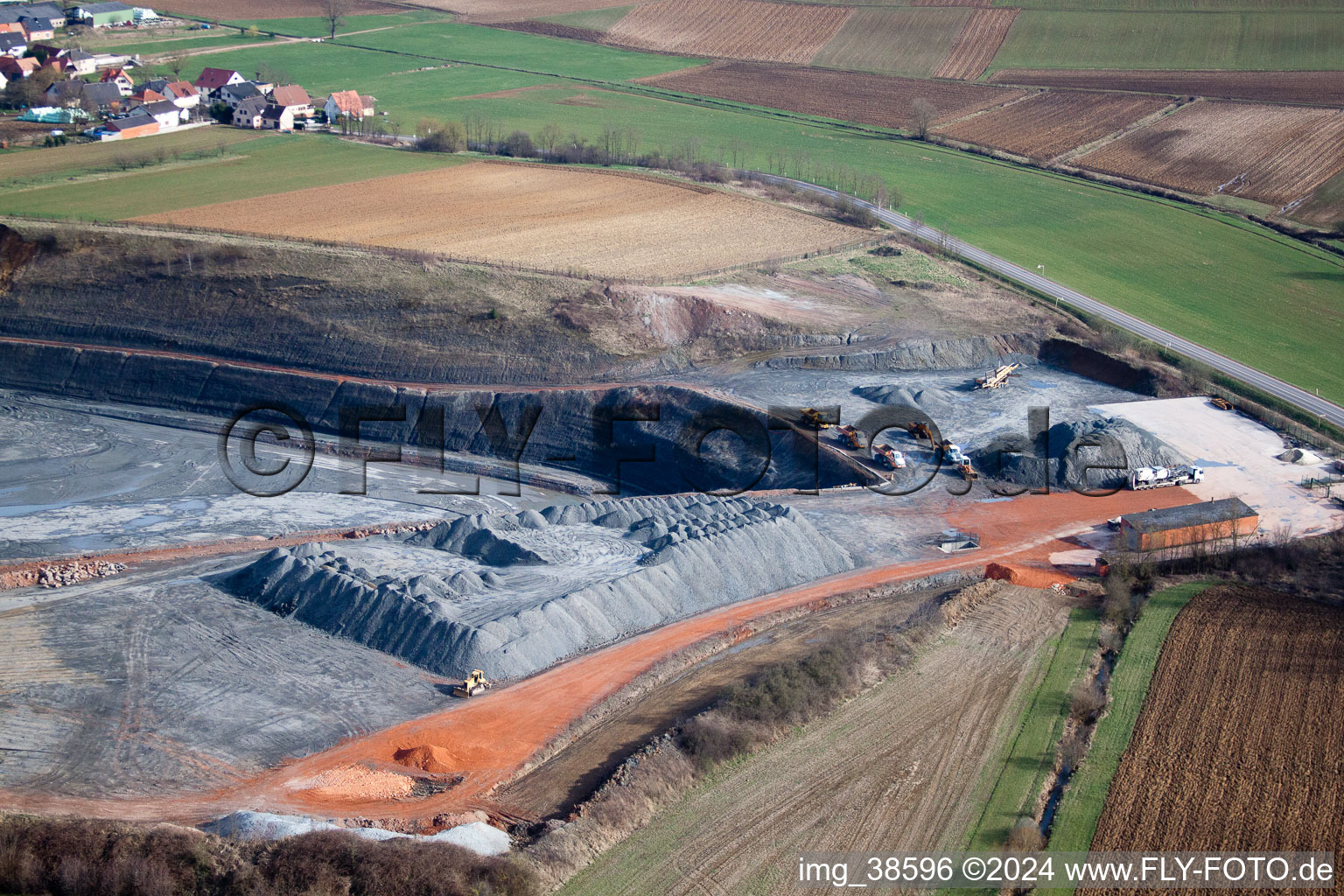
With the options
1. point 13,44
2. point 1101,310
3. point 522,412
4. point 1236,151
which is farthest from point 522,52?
point 522,412

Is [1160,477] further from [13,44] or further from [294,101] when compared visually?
[13,44]

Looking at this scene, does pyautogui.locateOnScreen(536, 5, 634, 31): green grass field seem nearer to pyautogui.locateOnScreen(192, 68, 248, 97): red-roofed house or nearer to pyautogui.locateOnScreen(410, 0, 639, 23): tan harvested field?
pyautogui.locateOnScreen(410, 0, 639, 23): tan harvested field

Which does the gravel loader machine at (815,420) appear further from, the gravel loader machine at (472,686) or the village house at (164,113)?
the village house at (164,113)

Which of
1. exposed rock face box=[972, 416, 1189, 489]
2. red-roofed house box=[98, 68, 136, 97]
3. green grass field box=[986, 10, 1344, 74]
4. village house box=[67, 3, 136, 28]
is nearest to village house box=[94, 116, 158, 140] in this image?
red-roofed house box=[98, 68, 136, 97]

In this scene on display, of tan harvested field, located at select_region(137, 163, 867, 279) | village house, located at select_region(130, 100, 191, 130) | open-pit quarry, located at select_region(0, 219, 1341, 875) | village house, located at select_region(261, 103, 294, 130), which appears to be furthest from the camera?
village house, located at select_region(261, 103, 294, 130)

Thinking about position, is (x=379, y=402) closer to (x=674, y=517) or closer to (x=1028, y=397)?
(x=674, y=517)

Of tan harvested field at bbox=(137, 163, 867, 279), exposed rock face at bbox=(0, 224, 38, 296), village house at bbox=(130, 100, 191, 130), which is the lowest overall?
exposed rock face at bbox=(0, 224, 38, 296)

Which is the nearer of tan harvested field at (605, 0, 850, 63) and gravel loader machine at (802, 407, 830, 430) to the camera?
gravel loader machine at (802, 407, 830, 430)
